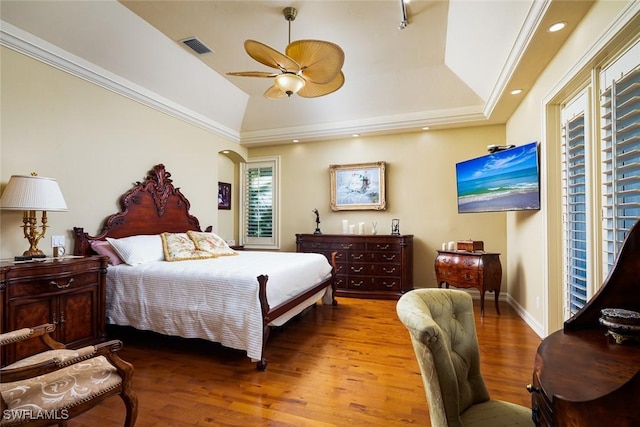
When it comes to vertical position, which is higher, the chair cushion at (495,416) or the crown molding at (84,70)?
the crown molding at (84,70)

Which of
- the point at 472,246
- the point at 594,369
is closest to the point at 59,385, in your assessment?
the point at 594,369

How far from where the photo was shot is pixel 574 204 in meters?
2.62

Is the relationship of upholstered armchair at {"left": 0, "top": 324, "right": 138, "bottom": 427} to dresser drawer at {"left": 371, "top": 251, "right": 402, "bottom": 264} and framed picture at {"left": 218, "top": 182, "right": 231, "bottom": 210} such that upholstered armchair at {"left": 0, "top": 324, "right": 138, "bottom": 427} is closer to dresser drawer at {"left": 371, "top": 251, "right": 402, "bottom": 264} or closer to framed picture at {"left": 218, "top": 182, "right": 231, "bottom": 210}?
dresser drawer at {"left": 371, "top": 251, "right": 402, "bottom": 264}

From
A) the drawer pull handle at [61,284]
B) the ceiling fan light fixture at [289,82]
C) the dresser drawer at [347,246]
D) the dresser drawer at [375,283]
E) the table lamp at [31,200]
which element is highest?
the ceiling fan light fixture at [289,82]

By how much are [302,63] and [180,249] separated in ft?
8.27

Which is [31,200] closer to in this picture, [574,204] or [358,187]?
[358,187]

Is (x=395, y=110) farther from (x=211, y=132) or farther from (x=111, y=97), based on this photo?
(x=111, y=97)

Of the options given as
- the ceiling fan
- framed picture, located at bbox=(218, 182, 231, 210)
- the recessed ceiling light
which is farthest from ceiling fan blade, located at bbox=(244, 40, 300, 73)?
framed picture, located at bbox=(218, 182, 231, 210)

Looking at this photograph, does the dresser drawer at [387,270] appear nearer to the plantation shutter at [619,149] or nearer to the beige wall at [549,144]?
the beige wall at [549,144]

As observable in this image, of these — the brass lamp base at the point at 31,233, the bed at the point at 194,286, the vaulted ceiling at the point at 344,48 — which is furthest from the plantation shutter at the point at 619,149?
the brass lamp base at the point at 31,233

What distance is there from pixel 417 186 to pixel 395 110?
1301 mm

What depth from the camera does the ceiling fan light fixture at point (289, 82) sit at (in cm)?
274

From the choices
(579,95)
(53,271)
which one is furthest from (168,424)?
(579,95)

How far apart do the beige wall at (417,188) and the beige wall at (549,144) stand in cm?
73
